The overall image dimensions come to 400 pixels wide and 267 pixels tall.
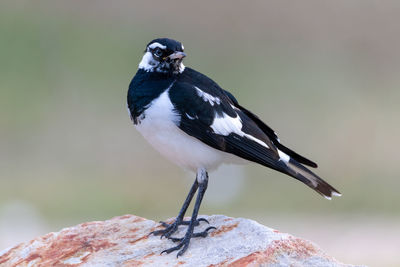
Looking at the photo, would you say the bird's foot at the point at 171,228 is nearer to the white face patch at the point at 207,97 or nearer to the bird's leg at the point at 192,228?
the bird's leg at the point at 192,228

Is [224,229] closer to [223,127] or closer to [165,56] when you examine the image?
[223,127]

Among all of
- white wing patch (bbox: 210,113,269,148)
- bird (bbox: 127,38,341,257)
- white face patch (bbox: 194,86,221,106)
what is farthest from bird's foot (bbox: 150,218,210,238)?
white face patch (bbox: 194,86,221,106)

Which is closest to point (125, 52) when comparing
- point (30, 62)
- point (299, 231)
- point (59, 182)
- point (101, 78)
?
point (101, 78)

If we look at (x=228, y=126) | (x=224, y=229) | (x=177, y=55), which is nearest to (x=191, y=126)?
(x=228, y=126)

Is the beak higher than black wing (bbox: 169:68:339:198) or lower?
higher

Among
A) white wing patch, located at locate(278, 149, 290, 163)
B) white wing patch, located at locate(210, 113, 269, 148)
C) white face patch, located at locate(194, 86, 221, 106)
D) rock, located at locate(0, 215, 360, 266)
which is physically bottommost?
rock, located at locate(0, 215, 360, 266)

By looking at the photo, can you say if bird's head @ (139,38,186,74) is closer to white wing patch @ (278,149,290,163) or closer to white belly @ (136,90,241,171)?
white belly @ (136,90,241,171)

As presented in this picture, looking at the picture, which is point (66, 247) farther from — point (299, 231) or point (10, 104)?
point (10, 104)
